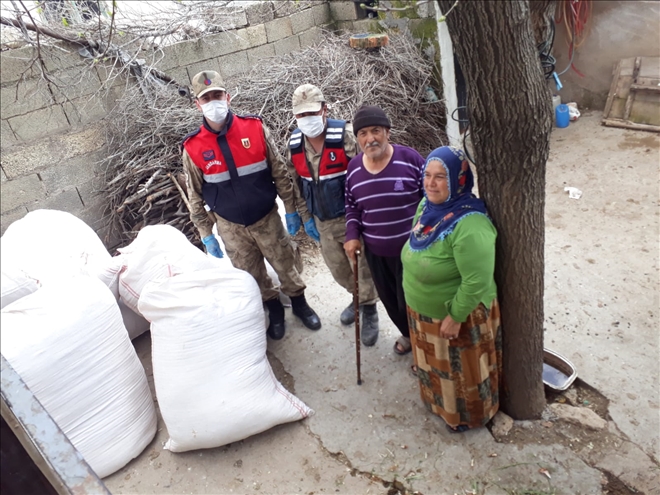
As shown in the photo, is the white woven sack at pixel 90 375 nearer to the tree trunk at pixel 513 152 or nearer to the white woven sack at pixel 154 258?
the white woven sack at pixel 154 258

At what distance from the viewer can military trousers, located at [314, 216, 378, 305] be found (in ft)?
9.48

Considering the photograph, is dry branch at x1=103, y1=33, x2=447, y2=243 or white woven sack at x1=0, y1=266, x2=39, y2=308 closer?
white woven sack at x1=0, y1=266, x2=39, y2=308

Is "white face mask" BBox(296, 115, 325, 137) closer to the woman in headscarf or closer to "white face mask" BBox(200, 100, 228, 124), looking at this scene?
"white face mask" BBox(200, 100, 228, 124)

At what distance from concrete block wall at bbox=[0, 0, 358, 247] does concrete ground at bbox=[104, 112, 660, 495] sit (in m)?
1.38

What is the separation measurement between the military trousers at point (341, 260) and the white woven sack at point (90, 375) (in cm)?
129

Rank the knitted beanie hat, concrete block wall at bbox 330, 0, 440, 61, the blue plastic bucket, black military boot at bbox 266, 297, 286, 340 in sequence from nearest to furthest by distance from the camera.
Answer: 1. the knitted beanie hat
2. black military boot at bbox 266, 297, 286, 340
3. concrete block wall at bbox 330, 0, 440, 61
4. the blue plastic bucket

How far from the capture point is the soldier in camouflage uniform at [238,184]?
273cm

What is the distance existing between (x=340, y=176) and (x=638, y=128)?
14.7 feet

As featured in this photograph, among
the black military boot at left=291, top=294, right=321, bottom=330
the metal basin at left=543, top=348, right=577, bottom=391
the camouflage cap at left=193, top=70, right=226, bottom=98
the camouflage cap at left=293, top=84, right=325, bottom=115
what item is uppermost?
the camouflage cap at left=193, top=70, right=226, bottom=98

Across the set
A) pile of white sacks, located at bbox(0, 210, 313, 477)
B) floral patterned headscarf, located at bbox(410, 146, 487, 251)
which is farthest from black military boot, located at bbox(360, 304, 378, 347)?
floral patterned headscarf, located at bbox(410, 146, 487, 251)

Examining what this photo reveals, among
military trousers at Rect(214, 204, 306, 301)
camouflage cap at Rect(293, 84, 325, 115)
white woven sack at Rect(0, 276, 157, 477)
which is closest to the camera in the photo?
white woven sack at Rect(0, 276, 157, 477)

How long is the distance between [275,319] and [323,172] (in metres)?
1.20

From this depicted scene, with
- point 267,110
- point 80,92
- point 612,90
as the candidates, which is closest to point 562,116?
point 612,90

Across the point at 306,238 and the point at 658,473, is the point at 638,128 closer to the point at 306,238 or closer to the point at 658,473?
the point at 306,238
